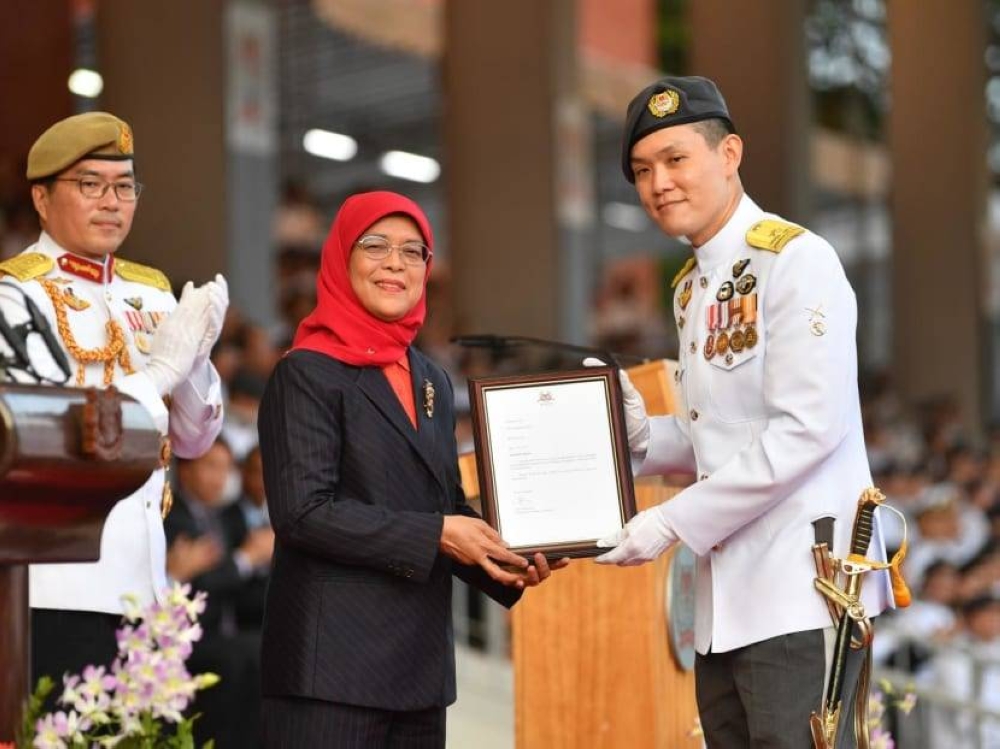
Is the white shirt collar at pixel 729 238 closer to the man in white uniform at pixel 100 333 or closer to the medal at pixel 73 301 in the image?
the man in white uniform at pixel 100 333

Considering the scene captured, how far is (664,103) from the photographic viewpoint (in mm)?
2740

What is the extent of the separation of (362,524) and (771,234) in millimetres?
853

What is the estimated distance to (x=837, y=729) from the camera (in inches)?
102

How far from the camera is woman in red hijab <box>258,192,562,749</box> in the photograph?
257 cm

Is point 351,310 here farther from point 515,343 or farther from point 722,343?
point 515,343

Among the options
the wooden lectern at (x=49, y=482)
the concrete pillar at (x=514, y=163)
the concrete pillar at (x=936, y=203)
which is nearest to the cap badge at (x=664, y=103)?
the wooden lectern at (x=49, y=482)

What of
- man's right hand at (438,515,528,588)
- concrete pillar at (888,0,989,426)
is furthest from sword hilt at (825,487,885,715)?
concrete pillar at (888,0,989,426)

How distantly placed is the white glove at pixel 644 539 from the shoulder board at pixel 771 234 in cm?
48

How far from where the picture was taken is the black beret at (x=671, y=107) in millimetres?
2730

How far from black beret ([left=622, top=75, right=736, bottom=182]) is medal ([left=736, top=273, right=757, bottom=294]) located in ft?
0.94

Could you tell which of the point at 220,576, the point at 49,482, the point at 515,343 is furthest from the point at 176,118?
the point at 49,482

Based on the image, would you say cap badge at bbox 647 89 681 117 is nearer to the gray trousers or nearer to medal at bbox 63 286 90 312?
the gray trousers

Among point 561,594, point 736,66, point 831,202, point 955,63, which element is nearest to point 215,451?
point 561,594

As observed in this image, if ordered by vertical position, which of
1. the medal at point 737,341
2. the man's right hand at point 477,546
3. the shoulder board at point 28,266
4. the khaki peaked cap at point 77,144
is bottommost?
the man's right hand at point 477,546
